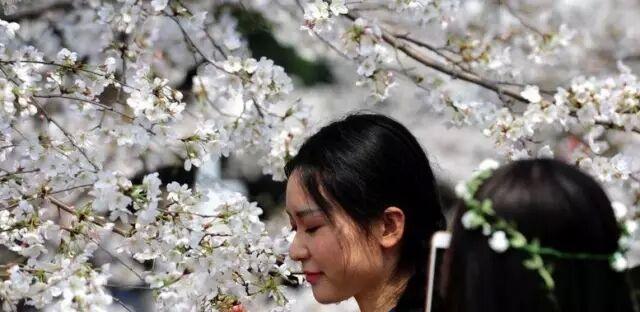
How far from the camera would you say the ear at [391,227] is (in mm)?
1960

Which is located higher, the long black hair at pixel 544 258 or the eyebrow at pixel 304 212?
the long black hair at pixel 544 258

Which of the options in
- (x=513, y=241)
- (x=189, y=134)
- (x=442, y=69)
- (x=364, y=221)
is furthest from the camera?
(x=442, y=69)

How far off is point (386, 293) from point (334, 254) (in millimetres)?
112

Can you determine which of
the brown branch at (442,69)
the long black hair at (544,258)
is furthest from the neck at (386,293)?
the brown branch at (442,69)

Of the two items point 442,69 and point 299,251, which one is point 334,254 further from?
→ point 442,69

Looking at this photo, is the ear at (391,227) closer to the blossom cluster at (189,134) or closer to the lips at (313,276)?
the lips at (313,276)

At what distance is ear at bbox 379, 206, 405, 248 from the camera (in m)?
1.96

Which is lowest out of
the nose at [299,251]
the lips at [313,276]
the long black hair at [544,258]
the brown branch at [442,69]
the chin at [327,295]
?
the chin at [327,295]

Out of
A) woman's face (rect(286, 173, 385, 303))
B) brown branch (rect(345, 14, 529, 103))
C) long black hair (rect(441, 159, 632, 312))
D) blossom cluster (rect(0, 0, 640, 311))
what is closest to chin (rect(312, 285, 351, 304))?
woman's face (rect(286, 173, 385, 303))

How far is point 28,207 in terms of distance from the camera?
2.26 meters

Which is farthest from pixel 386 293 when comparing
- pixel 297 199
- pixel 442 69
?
pixel 442 69

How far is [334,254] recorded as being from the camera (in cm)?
195

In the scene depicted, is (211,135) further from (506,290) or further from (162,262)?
(506,290)

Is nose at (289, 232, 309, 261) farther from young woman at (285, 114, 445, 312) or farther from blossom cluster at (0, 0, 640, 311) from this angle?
blossom cluster at (0, 0, 640, 311)
